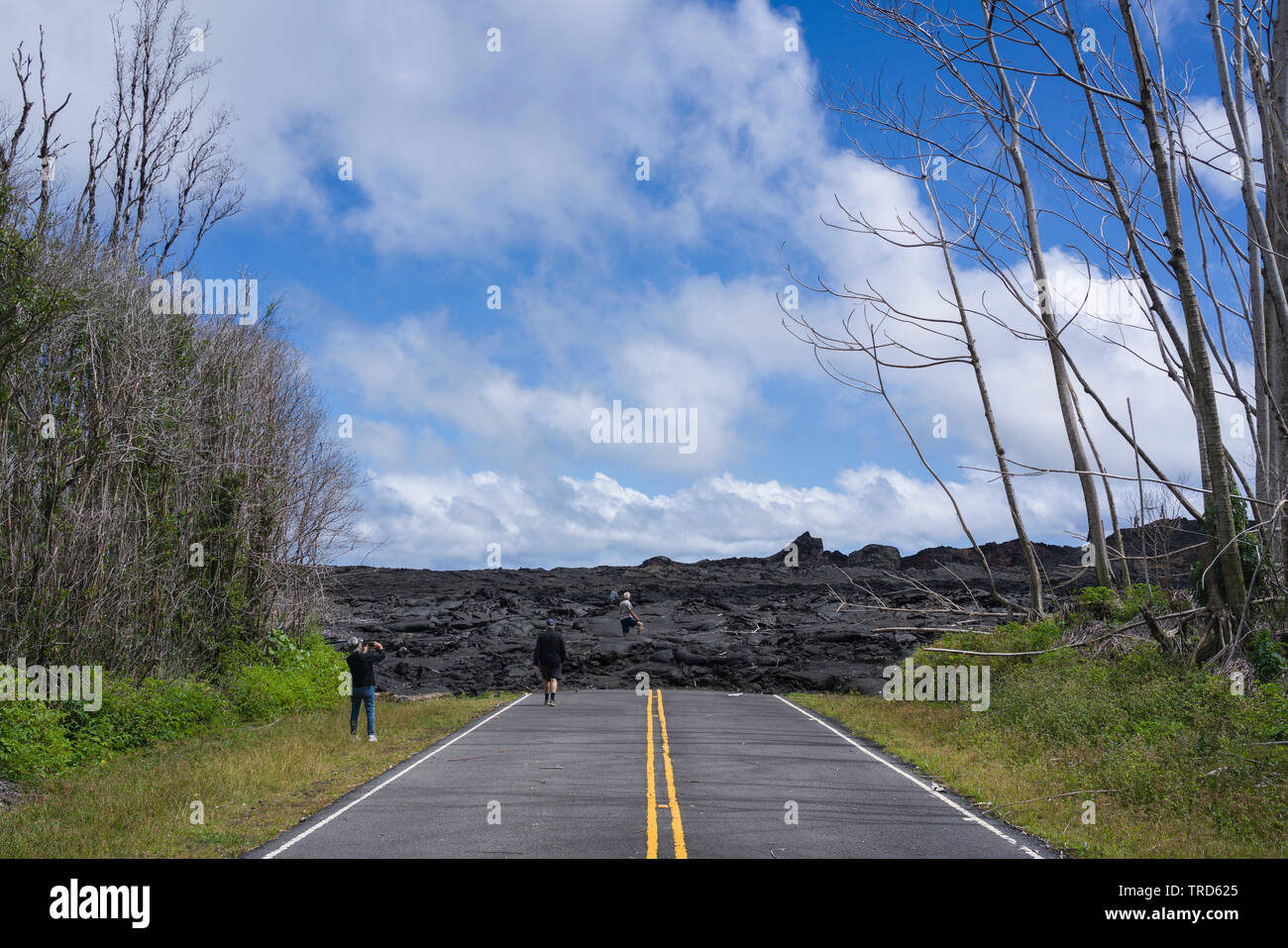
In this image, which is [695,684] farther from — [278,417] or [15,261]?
[15,261]

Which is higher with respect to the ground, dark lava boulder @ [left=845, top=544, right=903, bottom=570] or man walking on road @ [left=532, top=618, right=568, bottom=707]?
dark lava boulder @ [left=845, top=544, right=903, bottom=570]

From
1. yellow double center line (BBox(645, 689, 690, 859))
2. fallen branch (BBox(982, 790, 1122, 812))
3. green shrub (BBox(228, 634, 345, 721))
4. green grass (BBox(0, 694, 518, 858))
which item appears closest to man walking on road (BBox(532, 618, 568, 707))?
green grass (BBox(0, 694, 518, 858))

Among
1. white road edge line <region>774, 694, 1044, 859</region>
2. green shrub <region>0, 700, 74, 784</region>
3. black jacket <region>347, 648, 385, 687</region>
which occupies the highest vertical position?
black jacket <region>347, 648, 385, 687</region>

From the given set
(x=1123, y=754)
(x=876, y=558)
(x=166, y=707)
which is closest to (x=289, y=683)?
(x=166, y=707)

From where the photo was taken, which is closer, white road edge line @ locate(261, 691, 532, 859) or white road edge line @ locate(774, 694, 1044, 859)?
white road edge line @ locate(261, 691, 532, 859)

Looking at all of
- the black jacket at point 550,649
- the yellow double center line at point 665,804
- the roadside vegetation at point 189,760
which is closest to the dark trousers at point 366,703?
the roadside vegetation at point 189,760

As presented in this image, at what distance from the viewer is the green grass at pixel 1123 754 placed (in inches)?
439

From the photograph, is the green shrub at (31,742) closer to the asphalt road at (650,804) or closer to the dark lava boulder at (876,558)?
the asphalt road at (650,804)

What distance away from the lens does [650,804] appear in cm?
1248

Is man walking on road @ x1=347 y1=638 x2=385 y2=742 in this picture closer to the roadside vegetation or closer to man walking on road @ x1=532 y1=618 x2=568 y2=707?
the roadside vegetation

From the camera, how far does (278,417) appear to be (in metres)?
30.0

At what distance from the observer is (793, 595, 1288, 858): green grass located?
11156 millimetres

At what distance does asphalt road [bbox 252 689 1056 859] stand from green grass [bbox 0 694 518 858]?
0.63m

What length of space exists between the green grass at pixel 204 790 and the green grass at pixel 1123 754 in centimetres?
923
